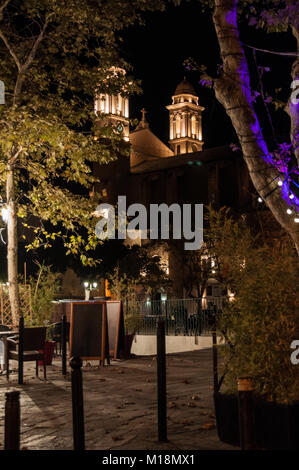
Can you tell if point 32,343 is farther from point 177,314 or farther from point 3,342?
point 177,314

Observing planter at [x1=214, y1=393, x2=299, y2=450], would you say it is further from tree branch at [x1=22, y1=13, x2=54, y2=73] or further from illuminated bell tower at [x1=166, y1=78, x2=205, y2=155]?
illuminated bell tower at [x1=166, y1=78, x2=205, y2=155]

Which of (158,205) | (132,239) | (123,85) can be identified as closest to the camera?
(123,85)

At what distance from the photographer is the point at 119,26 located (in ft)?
46.9

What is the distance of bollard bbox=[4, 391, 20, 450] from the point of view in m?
3.97

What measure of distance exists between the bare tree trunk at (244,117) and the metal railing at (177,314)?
40.4 ft

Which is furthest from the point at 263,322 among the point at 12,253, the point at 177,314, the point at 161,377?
the point at 177,314

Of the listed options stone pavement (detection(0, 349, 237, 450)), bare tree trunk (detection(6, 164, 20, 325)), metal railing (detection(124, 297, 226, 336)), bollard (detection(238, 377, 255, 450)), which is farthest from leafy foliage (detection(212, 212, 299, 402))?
metal railing (detection(124, 297, 226, 336))

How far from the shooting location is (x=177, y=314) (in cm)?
2234

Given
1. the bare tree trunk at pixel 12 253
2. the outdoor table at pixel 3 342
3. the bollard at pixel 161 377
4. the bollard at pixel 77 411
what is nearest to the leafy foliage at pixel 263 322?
the bollard at pixel 161 377

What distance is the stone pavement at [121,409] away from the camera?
5.99 m

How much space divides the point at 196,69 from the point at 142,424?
4.93m

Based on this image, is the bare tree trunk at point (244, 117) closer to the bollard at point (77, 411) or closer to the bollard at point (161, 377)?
the bollard at point (161, 377)

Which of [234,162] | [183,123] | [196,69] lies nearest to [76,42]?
[196,69]
